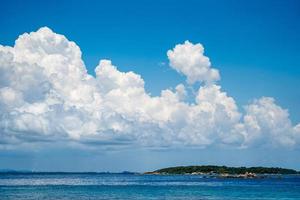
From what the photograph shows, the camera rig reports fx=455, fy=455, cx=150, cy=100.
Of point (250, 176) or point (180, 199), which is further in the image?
point (250, 176)

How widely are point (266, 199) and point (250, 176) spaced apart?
120 metres

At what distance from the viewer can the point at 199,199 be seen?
6844 cm

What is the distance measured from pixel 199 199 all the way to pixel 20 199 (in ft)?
86.9

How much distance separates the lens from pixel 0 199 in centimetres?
6650

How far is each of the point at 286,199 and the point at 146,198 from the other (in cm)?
2146

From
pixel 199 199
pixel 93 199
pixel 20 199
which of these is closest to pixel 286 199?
pixel 199 199

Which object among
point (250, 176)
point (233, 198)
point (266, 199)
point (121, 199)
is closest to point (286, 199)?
point (266, 199)

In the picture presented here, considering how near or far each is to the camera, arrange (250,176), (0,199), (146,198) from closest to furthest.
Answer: (0,199) < (146,198) < (250,176)

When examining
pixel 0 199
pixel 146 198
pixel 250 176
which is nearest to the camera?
pixel 0 199

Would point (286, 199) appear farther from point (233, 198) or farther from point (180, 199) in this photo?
point (180, 199)

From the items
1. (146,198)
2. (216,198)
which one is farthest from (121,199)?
(216,198)

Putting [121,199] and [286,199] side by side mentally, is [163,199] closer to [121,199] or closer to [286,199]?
[121,199]

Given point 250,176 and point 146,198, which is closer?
point 146,198

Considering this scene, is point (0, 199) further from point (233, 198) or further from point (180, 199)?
point (233, 198)
